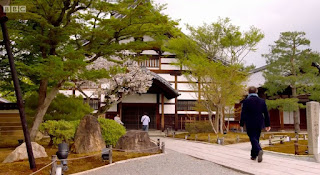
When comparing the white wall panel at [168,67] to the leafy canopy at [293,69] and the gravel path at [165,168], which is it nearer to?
the leafy canopy at [293,69]

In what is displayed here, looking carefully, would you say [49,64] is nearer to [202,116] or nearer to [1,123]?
[1,123]

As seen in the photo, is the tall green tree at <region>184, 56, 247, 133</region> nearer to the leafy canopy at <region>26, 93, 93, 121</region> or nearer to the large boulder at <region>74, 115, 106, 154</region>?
the leafy canopy at <region>26, 93, 93, 121</region>

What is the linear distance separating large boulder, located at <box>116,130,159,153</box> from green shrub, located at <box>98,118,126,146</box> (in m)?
0.91

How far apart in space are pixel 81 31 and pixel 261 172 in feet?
22.4

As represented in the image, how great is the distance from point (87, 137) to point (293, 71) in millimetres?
20022

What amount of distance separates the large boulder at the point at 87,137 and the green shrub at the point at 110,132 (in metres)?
1.58

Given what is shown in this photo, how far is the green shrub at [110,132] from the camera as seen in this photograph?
40.3ft

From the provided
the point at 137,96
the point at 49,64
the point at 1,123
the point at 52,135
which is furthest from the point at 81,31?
the point at 137,96

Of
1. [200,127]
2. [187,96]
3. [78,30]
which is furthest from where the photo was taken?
[187,96]

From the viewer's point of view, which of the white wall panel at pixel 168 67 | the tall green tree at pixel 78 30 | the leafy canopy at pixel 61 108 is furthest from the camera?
the white wall panel at pixel 168 67

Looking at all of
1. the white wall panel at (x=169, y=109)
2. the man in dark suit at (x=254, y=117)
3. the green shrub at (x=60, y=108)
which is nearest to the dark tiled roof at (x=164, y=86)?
the white wall panel at (x=169, y=109)

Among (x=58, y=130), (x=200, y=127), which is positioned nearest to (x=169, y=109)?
(x=200, y=127)

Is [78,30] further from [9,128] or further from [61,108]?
[9,128]

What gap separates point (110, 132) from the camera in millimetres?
12383
